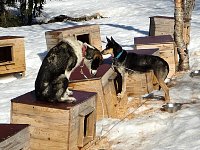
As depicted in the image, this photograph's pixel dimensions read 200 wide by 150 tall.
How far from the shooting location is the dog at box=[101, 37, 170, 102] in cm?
787

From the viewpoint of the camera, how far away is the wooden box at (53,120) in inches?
218

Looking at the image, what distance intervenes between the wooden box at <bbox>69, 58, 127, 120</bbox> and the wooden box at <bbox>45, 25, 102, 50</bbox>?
4068 millimetres

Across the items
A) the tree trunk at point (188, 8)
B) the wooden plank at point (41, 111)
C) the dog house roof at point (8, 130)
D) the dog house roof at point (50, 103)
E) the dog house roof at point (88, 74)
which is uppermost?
the tree trunk at point (188, 8)

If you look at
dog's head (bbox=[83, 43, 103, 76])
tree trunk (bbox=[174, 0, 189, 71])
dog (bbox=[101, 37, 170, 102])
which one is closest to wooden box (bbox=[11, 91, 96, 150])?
dog's head (bbox=[83, 43, 103, 76])

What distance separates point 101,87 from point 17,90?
384cm

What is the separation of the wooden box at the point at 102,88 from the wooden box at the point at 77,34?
160 inches

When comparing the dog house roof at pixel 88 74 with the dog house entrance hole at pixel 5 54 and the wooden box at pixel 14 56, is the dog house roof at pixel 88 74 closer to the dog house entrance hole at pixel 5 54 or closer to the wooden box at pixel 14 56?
the wooden box at pixel 14 56

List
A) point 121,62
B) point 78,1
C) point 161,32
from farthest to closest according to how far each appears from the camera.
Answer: point 78,1 < point 161,32 < point 121,62

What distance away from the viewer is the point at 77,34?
Answer: 12.1 metres

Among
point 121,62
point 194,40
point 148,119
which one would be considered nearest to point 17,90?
point 121,62

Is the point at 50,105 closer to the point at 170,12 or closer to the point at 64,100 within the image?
the point at 64,100

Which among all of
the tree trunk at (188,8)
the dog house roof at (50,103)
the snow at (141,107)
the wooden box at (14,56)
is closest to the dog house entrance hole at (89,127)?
the dog house roof at (50,103)

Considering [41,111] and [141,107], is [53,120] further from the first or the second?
[141,107]

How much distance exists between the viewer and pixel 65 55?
5.70m
